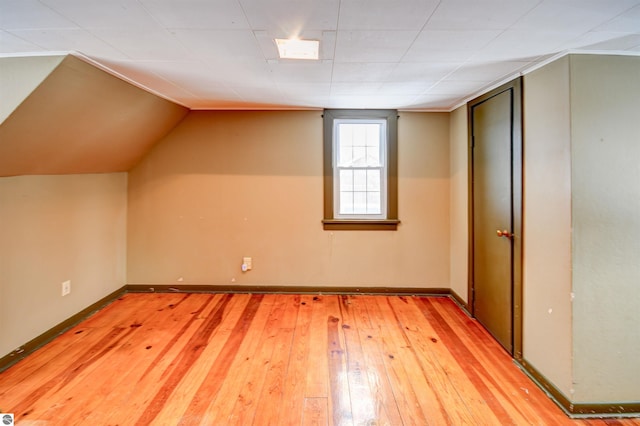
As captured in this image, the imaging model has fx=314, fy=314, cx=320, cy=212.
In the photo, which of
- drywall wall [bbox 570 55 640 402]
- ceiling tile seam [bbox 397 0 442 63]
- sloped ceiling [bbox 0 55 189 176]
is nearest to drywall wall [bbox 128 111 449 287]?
sloped ceiling [bbox 0 55 189 176]

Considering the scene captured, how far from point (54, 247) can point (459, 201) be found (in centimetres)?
394

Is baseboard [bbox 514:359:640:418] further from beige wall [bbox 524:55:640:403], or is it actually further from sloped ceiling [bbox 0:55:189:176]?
sloped ceiling [bbox 0:55:189:176]

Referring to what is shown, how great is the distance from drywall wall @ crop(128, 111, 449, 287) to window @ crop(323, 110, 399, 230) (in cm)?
10

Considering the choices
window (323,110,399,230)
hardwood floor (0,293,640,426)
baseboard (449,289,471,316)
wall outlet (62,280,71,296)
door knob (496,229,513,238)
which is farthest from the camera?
window (323,110,399,230)

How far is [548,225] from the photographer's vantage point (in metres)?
2.07

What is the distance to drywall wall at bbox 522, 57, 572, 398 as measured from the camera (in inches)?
75.7

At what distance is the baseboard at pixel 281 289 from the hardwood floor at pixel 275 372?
41 centimetres

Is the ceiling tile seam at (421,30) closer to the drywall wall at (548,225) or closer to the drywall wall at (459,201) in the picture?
the drywall wall at (548,225)

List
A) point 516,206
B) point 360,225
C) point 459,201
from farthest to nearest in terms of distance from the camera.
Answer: point 360,225 → point 459,201 → point 516,206

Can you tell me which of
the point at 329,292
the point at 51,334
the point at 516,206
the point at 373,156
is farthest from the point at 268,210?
the point at 516,206

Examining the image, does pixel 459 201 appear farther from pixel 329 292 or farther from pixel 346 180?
pixel 329 292

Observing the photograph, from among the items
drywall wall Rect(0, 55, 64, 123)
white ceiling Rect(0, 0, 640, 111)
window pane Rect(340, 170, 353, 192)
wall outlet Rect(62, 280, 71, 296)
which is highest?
white ceiling Rect(0, 0, 640, 111)

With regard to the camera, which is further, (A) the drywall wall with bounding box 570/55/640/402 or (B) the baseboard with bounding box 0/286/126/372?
(B) the baseboard with bounding box 0/286/126/372

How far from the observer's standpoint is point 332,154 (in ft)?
12.0
